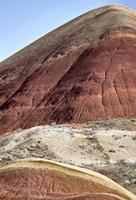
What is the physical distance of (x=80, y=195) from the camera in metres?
7.45

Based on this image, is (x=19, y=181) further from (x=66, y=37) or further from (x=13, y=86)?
(x=66, y=37)

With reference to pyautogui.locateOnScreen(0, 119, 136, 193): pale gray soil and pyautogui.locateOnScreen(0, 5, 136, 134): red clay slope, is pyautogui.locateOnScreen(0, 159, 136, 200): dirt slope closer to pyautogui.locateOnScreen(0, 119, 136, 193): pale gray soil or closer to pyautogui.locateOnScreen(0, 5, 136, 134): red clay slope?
pyautogui.locateOnScreen(0, 119, 136, 193): pale gray soil

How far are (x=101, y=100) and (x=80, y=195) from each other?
63437 mm

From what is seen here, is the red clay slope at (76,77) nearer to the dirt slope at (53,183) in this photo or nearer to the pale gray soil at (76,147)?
the pale gray soil at (76,147)

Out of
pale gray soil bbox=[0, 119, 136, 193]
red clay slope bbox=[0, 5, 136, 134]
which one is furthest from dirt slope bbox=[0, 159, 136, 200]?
red clay slope bbox=[0, 5, 136, 134]

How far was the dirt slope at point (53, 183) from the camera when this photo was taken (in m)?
7.54

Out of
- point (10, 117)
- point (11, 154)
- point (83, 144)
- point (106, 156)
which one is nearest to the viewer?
point (11, 154)

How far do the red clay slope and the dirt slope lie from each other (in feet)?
192

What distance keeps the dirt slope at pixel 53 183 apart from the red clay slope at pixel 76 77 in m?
58.5

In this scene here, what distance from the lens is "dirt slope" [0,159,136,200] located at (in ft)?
24.7

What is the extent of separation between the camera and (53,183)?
789 centimetres

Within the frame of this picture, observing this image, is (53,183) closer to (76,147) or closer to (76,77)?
(76,147)

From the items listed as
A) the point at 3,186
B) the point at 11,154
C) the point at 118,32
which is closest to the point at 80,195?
the point at 3,186

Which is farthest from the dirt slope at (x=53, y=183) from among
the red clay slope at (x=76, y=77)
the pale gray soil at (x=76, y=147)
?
the red clay slope at (x=76, y=77)
